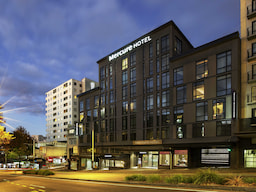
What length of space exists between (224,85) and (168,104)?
34.1 feet

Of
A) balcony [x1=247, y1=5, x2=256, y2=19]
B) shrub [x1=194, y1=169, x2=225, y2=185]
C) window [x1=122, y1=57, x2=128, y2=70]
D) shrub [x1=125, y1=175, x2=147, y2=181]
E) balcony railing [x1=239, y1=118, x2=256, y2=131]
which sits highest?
balcony [x1=247, y1=5, x2=256, y2=19]

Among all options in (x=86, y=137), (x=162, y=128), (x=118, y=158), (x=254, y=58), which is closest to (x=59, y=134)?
(x=86, y=137)

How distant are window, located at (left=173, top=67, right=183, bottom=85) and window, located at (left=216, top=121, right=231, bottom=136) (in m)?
9.65

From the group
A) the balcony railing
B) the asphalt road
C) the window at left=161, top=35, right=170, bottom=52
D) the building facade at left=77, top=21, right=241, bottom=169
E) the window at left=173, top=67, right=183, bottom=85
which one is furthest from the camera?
the window at left=161, top=35, right=170, bottom=52

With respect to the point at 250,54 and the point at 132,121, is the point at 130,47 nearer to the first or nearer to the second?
the point at 132,121

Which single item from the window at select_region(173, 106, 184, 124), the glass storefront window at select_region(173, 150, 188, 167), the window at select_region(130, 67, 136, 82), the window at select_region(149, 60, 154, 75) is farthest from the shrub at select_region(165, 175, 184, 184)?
the window at select_region(130, 67, 136, 82)

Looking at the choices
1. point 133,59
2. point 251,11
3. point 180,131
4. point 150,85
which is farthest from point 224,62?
point 133,59

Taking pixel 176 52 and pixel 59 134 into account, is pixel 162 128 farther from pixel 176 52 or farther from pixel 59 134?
pixel 59 134

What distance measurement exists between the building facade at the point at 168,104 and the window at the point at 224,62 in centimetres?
14

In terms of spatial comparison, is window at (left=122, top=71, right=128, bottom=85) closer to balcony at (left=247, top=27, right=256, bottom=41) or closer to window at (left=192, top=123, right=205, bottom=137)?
window at (left=192, top=123, right=205, bottom=137)

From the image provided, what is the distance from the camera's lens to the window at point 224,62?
102 ft

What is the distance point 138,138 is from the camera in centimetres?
4269

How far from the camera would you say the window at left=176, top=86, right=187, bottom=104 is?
35.8 meters

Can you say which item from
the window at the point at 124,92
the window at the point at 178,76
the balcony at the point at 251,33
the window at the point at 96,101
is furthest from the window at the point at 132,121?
the balcony at the point at 251,33
